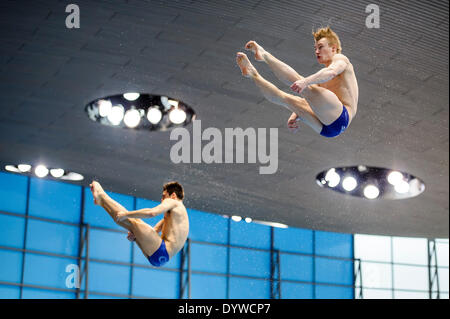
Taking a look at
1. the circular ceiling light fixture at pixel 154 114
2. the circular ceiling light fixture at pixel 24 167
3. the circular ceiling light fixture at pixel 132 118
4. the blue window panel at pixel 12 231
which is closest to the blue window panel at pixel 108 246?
the blue window panel at pixel 12 231

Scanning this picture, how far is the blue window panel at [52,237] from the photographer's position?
27.0 metres

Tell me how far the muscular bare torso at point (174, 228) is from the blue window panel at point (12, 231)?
16.2m

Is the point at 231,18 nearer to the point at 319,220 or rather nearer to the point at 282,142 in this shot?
the point at 282,142

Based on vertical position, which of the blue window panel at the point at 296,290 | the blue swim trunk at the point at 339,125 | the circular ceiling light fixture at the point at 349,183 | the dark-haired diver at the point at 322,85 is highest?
the circular ceiling light fixture at the point at 349,183

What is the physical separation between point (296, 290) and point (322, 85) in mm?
24673

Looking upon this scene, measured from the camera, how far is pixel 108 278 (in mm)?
28469

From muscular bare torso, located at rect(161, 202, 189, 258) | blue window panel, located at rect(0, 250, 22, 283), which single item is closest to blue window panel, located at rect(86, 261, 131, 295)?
blue window panel, located at rect(0, 250, 22, 283)

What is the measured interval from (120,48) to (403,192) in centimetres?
1370

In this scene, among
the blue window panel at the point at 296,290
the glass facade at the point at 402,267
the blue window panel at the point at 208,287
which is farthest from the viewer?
the glass facade at the point at 402,267

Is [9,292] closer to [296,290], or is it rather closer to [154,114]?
[154,114]

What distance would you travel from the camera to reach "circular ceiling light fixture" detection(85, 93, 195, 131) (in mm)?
20844

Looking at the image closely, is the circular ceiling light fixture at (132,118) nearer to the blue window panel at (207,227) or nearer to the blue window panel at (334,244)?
the blue window panel at (207,227)

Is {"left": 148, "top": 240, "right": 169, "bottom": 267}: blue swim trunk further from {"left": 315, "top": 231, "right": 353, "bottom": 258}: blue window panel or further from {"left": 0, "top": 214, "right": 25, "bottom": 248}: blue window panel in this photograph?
{"left": 315, "top": 231, "right": 353, "bottom": 258}: blue window panel
